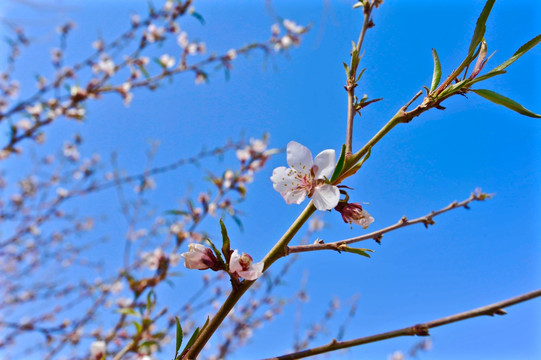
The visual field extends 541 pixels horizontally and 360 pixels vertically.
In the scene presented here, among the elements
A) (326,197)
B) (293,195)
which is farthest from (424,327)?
(293,195)

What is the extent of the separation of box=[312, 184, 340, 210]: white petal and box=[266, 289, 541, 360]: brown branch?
0.30 meters

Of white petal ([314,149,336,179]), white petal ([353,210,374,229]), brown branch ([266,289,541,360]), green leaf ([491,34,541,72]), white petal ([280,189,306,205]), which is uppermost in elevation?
green leaf ([491,34,541,72])

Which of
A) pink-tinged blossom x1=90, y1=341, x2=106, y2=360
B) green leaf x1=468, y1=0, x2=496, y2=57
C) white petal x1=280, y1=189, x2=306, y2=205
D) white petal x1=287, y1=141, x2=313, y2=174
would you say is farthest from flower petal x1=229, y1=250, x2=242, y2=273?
pink-tinged blossom x1=90, y1=341, x2=106, y2=360

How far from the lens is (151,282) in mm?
2488

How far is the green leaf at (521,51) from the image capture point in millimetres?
855

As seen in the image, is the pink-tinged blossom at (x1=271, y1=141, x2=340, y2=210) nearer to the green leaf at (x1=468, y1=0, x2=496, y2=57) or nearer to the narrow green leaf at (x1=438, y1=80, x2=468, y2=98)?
the narrow green leaf at (x1=438, y1=80, x2=468, y2=98)

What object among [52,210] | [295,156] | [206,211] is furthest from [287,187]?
[52,210]

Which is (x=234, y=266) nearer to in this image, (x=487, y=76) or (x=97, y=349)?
(x=487, y=76)

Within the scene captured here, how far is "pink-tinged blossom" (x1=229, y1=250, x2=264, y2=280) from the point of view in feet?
2.76

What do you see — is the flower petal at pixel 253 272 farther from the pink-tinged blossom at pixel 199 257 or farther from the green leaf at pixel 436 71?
the green leaf at pixel 436 71

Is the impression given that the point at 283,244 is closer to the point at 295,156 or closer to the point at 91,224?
the point at 295,156

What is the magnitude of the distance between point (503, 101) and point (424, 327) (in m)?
0.57

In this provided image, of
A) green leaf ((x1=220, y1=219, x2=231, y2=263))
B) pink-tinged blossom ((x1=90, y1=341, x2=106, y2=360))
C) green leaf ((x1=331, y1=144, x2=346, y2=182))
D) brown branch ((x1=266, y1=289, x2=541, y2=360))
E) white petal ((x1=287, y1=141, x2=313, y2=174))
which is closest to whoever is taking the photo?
brown branch ((x1=266, y1=289, x2=541, y2=360))

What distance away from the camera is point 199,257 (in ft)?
3.04
